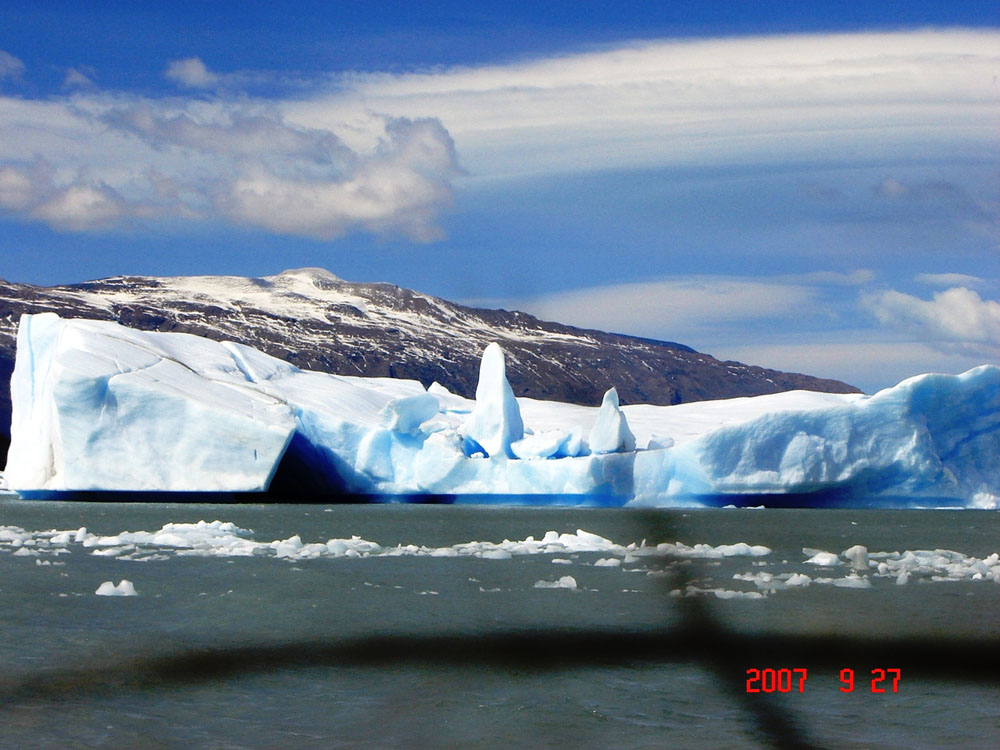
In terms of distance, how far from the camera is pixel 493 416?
24344mm

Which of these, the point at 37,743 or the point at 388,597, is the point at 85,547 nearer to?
the point at 388,597

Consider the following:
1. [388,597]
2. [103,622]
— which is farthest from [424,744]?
[388,597]

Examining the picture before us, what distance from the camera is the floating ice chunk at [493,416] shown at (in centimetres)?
2411

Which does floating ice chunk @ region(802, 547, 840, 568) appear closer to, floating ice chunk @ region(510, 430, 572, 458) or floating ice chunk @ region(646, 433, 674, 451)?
floating ice chunk @ region(510, 430, 572, 458)

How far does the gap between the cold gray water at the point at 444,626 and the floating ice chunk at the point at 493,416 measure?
5.94 meters

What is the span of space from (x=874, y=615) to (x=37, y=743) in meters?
6.88

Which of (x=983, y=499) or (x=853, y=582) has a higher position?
(x=983, y=499)

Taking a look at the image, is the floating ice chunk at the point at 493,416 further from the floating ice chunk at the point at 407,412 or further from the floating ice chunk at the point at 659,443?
the floating ice chunk at the point at 659,443

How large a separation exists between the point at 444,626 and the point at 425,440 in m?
14.6

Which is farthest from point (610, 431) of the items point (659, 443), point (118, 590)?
point (118, 590)

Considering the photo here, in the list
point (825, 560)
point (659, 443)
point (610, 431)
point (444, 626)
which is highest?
point (610, 431)

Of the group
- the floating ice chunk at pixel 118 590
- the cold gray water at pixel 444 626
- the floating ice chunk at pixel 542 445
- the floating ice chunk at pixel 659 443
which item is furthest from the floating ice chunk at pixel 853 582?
the floating ice chunk at pixel 659 443

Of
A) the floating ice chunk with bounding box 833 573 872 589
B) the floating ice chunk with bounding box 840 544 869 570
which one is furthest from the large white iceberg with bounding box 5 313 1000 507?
the floating ice chunk with bounding box 833 573 872 589

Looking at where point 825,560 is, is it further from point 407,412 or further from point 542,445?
point 407,412
